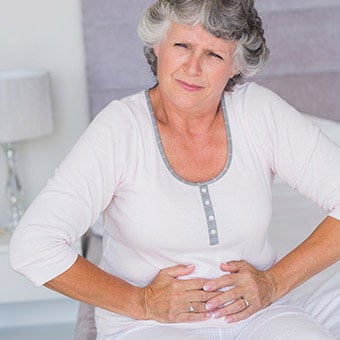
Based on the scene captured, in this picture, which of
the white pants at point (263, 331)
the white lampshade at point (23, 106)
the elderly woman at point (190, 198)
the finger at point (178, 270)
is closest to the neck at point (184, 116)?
the elderly woman at point (190, 198)

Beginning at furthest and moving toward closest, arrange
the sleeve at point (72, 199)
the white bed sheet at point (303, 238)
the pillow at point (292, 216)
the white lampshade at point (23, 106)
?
the white lampshade at point (23, 106) → the pillow at point (292, 216) → the white bed sheet at point (303, 238) → the sleeve at point (72, 199)

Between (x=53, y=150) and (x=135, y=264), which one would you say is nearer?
(x=135, y=264)

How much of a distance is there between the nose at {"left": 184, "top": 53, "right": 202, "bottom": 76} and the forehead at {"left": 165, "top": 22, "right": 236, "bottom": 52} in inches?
1.0

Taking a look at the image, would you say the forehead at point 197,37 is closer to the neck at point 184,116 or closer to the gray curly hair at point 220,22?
the gray curly hair at point 220,22

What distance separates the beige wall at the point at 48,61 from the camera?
9.47 feet

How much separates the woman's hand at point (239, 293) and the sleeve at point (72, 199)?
0.26 m

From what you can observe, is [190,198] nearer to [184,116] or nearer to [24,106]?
[184,116]

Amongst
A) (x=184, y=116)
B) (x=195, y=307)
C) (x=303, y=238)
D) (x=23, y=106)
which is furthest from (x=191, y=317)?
(x=23, y=106)

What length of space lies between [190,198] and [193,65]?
0.25 metres

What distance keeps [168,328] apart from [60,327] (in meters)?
1.55

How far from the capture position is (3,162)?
297 centimetres

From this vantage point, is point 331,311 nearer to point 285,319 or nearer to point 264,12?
point 285,319

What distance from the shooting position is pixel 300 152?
5.12 feet

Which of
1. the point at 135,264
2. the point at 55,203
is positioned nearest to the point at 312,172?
the point at 135,264
